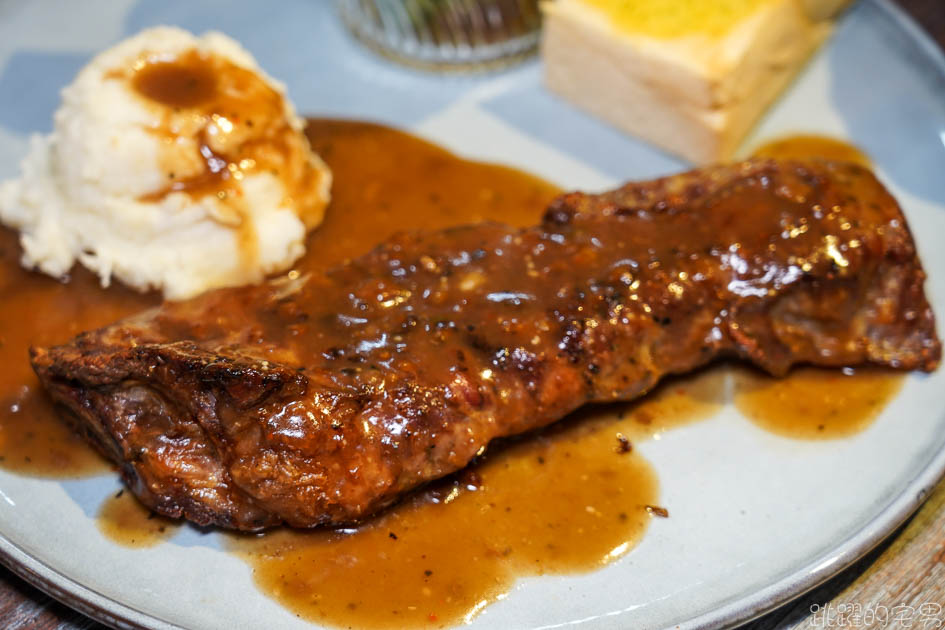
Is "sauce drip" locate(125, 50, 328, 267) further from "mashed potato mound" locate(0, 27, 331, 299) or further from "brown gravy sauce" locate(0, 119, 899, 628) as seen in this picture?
"brown gravy sauce" locate(0, 119, 899, 628)

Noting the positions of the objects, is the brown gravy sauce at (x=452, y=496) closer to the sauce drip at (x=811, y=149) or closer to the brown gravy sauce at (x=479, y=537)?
the brown gravy sauce at (x=479, y=537)

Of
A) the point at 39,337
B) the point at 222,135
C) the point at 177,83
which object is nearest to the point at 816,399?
the point at 222,135

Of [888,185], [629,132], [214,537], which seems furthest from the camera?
[629,132]

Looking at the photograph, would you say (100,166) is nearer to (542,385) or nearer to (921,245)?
(542,385)

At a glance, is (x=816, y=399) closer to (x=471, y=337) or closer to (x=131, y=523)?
(x=471, y=337)

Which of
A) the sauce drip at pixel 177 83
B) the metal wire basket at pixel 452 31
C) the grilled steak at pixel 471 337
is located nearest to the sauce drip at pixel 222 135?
the sauce drip at pixel 177 83

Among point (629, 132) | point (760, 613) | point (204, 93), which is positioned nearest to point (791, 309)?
point (760, 613)

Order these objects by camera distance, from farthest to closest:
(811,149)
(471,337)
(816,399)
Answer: (811,149), (816,399), (471,337)
